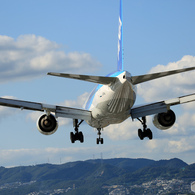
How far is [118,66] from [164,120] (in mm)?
7487

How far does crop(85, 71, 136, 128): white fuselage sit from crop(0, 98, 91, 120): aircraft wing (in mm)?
893

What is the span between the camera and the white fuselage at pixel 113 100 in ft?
111

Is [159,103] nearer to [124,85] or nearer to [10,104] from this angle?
[124,85]

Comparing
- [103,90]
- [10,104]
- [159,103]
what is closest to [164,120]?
[159,103]

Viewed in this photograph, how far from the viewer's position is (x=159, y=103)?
4128cm

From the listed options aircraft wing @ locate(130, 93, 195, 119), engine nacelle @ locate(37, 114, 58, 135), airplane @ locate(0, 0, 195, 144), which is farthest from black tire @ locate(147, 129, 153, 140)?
engine nacelle @ locate(37, 114, 58, 135)

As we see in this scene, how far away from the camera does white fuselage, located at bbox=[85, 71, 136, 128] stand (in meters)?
33.9

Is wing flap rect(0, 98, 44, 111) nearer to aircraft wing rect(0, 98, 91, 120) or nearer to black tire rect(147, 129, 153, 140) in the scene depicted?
aircraft wing rect(0, 98, 91, 120)

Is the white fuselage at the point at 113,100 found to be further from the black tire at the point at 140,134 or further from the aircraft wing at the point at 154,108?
the black tire at the point at 140,134

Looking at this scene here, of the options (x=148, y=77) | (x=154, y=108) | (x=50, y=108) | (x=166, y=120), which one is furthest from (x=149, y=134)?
(x=148, y=77)

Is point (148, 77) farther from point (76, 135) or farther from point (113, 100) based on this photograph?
point (76, 135)

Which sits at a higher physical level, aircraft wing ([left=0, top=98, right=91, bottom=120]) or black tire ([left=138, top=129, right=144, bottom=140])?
aircraft wing ([left=0, top=98, right=91, bottom=120])

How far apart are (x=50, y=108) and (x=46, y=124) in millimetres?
2105

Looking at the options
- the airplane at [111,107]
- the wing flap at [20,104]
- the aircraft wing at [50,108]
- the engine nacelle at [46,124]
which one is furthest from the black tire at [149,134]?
the wing flap at [20,104]
